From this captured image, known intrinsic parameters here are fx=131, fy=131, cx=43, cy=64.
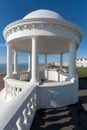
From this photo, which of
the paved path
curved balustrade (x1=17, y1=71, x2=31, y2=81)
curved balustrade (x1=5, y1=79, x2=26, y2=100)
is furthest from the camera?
curved balustrade (x1=17, y1=71, x2=31, y2=81)

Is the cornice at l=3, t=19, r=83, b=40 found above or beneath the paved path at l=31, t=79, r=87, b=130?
above

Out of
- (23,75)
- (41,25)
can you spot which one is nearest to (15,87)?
(41,25)

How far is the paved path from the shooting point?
13.9 ft

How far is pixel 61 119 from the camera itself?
4703 mm

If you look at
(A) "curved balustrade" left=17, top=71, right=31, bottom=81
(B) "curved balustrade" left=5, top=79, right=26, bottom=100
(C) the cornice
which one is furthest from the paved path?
(A) "curved balustrade" left=17, top=71, right=31, bottom=81

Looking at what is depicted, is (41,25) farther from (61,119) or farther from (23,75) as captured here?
(23,75)

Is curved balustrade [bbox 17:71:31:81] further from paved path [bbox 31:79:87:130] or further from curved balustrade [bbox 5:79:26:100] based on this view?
paved path [bbox 31:79:87:130]

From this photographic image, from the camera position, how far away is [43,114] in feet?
17.2

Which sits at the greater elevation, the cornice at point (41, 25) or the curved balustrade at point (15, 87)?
the cornice at point (41, 25)

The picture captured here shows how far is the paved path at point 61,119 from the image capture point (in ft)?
13.9

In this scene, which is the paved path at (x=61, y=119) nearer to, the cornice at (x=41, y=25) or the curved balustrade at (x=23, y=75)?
the cornice at (x=41, y=25)

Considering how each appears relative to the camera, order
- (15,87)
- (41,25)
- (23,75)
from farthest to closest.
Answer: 1. (23,75)
2. (15,87)
3. (41,25)

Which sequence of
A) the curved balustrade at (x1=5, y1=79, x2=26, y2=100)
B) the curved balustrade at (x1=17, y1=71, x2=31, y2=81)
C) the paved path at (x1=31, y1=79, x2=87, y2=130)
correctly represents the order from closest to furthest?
the paved path at (x1=31, y1=79, x2=87, y2=130)
the curved balustrade at (x1=5, y1=79, x2=26, y2=100)
the curved balustrade at (x1=17, y1=71, x2=31, y2=81)

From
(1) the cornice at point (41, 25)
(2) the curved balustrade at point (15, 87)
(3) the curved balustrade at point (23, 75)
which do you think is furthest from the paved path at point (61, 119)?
(3) the curved balustrade at point (23, 75)
